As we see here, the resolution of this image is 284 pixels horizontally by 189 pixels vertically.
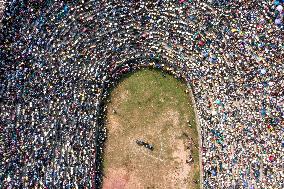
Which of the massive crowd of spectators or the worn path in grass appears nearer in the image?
the massive crowd of spectators

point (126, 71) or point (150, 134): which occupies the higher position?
point (126, 71)

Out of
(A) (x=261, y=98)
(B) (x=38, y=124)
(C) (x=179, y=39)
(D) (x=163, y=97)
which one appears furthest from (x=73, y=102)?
(A) (x=261, y=98)

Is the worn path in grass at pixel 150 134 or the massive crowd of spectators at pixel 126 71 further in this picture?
the worn path in grass at pixel 150 134

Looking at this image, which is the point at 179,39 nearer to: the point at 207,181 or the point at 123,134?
the point at 123,134
